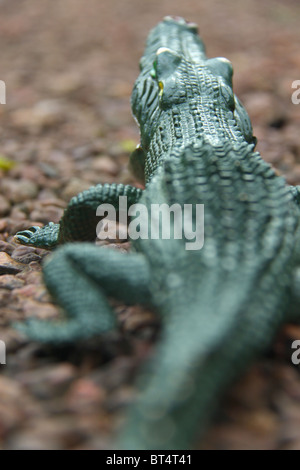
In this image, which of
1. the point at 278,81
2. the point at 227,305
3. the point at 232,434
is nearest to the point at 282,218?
the point at 227,305

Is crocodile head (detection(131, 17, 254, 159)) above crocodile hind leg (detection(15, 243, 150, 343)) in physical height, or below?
above

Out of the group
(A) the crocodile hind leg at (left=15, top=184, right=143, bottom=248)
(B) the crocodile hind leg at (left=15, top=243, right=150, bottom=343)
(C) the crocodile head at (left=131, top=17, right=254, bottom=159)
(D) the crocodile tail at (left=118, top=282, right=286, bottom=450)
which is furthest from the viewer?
(C) the crocodile head at (left=131, top=17, right=254, bottom=159)

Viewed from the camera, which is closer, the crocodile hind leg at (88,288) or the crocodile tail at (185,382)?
the crocodile tail at (185,382)

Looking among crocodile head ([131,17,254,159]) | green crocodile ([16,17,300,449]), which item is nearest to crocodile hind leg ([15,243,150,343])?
green crocodile ([16,17,300,449])

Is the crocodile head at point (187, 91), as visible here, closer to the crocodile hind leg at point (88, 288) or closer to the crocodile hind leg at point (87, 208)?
the crocodile hind leg at point (87, 208)

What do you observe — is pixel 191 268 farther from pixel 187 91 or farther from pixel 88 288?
pixel 187 91

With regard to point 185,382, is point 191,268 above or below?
above

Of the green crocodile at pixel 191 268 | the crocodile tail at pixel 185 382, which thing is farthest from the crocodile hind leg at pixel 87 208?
the crocodile tail at pixel 185 382

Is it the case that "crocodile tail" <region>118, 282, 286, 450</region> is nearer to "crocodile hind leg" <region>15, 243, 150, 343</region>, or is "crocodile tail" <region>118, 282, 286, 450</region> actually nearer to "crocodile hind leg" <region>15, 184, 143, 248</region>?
"crocodile hind leg" <region>15, 243, 150, 343</region>

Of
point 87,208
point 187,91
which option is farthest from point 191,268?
point 187,91
